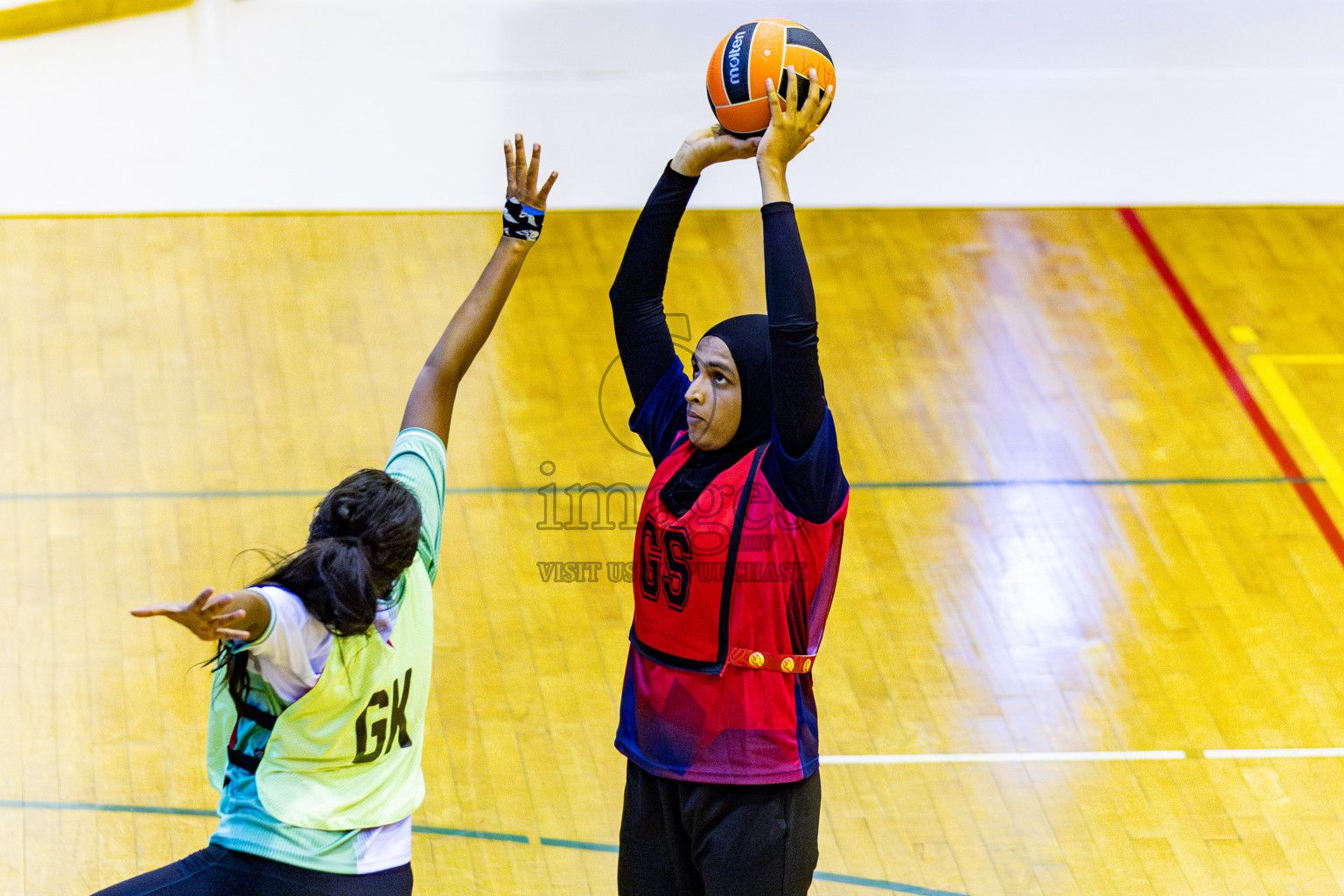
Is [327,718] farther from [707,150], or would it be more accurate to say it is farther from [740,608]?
[707,150]

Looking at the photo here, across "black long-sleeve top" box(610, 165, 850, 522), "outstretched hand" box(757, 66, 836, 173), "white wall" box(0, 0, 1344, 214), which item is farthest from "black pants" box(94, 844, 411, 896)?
"white wall" box(0, 0, 1344, 214)

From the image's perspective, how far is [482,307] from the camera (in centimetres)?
307

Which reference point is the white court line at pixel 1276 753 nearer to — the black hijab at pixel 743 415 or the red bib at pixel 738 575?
the red bib at pixel 738 575

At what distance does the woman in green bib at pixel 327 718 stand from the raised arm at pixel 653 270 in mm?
666

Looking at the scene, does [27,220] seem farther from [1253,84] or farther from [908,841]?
[1253,84]

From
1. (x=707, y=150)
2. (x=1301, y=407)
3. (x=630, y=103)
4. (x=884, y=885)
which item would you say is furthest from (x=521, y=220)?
(x=630, y=103)

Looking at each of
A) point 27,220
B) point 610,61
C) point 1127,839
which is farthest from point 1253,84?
point 27,220

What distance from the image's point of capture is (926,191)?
781cm

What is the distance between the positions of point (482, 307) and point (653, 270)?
1.23 feet

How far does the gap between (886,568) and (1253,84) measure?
5.66 m

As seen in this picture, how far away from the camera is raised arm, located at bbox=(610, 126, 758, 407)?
299 cm

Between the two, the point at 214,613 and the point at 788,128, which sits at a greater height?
the point at 788,128

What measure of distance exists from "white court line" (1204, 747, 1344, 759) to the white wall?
3822mm

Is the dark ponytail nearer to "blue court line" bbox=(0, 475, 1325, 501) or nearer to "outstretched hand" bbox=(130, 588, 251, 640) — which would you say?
"outstretched hand" bbox=(130, 588, 251, 640)
